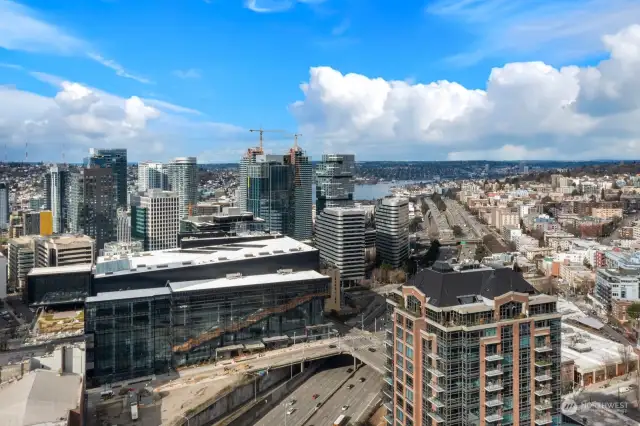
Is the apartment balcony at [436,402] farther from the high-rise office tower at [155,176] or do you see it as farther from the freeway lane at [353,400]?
the high-rise office tower at [155,176]

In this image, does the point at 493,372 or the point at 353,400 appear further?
the point at 353,400

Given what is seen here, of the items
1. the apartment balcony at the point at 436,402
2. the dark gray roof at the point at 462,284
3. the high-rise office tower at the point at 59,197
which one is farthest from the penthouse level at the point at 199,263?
the high-rise office tower at the point at 59,197

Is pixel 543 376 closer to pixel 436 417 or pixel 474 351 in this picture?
pixel 474 351

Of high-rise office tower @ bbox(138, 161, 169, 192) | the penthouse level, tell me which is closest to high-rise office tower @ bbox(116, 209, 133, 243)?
the penthouse level

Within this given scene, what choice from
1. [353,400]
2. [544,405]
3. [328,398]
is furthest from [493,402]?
[328,398]

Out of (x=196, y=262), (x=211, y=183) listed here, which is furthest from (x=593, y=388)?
(x=211, y=183)

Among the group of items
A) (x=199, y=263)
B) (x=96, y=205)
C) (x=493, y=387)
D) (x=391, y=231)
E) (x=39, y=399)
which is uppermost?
(x=96, y=205)

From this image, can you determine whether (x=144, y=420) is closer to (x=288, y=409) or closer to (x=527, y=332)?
(x=288, y=409)
